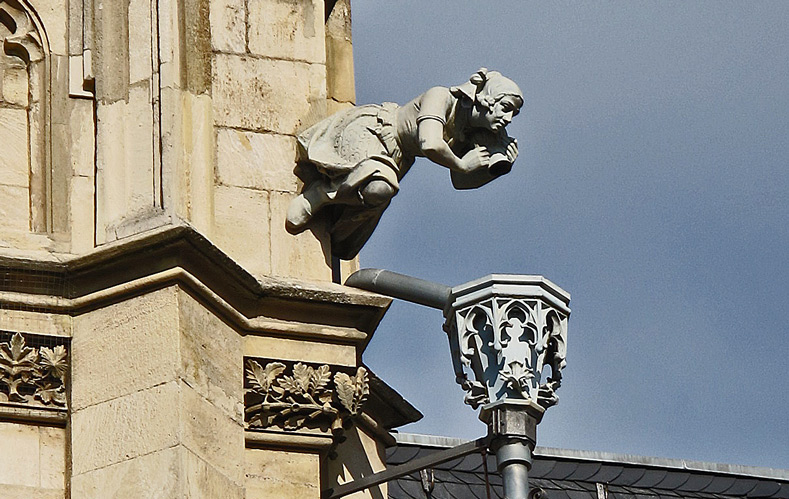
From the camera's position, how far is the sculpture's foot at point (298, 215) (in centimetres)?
1371

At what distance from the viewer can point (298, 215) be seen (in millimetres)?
13727

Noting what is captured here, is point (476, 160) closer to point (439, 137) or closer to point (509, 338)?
point (439, 137)

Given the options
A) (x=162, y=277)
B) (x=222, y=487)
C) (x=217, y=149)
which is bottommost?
(x=222, y=487)

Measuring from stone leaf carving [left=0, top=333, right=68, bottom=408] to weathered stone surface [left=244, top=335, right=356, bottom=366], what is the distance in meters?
0.91

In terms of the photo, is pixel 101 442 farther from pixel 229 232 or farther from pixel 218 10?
pixel 218 10

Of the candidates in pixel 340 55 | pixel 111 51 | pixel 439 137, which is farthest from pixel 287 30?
pixel 439 137

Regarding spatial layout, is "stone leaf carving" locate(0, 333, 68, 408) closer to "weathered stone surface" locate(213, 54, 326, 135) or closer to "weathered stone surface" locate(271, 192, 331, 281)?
"weathered stone surface" locate(271, 192, 331, 281)

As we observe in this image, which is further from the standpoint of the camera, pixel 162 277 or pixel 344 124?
pixel 344 124

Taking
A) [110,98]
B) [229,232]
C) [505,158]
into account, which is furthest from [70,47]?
[505,158]

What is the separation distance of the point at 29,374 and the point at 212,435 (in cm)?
91

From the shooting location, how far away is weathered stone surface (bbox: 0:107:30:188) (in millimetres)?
13625

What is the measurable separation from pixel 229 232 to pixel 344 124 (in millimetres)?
929

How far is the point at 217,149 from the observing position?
1372 centimetres

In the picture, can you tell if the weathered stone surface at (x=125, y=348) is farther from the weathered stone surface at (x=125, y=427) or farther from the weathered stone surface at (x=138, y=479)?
the weathered stone surface at (x=138, y=479)
